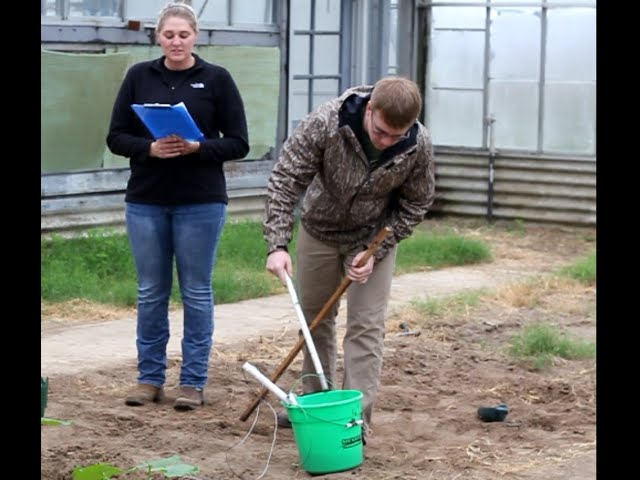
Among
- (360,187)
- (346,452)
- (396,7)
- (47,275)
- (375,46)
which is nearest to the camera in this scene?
(346,452)

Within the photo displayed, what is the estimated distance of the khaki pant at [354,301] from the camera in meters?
6.14

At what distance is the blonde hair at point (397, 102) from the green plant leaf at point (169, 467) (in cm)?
159

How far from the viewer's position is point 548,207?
626 inches

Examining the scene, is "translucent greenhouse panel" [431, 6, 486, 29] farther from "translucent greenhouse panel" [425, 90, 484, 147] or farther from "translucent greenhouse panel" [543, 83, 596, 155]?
"translucent greenhouse panel" [543, 83, 596, 155]

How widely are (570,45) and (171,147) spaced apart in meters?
10.2

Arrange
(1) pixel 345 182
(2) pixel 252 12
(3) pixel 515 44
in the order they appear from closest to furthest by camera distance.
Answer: (1) pixel 345 182, (2) pixel 252 12, (3) pixel 515 44

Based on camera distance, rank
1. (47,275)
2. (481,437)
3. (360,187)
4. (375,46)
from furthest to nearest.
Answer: (375,46) < (47,275) < (481,437) < (360,187)

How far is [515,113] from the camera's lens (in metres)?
16.3

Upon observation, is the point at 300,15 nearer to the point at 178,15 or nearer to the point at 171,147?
the point at 178,15

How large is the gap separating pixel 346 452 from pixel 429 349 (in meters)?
3.29

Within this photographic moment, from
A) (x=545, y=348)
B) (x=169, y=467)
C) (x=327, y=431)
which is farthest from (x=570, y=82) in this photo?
(x=169, y=467)

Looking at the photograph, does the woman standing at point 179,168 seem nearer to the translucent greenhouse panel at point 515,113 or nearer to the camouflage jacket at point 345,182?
the camouflage jacket at point 345,182

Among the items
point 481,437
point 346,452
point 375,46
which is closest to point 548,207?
point 375,46

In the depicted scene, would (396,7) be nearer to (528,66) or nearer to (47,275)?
(528,66)
